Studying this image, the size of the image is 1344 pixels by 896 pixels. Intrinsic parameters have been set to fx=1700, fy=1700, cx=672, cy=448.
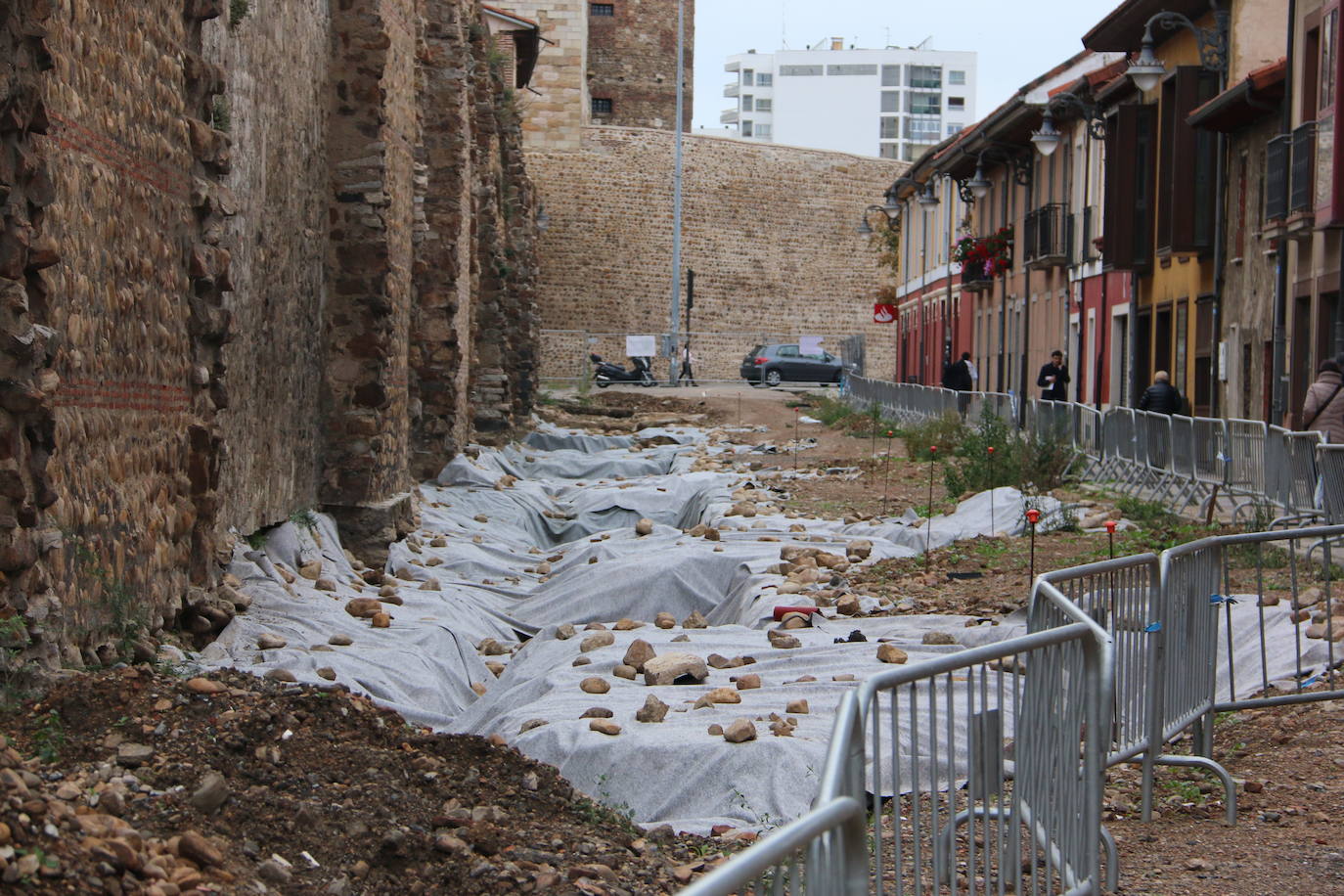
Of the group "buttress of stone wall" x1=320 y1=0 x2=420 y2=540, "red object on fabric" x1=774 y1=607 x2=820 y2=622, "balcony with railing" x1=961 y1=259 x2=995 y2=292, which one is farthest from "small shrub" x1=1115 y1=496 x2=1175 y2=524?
"balcony with railing" x1=961 y1=259 x2=995 y2=292

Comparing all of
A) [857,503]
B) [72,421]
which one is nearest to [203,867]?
[72,421]

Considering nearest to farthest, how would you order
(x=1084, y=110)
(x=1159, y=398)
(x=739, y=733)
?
(x=739, y=733) → (x=1159, y=398) → (x=1084, y=110)

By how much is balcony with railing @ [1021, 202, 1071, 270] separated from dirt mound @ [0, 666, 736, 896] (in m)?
25.2

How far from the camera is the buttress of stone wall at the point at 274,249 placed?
1020 cm

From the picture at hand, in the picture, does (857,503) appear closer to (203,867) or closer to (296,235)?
(296,235)

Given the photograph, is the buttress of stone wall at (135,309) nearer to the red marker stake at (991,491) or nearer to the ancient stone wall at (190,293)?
the ancient stone wall at (190,293)

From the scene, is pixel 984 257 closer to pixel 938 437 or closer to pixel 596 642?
pixel 938 437

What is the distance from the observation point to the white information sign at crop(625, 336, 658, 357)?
51.2 meters

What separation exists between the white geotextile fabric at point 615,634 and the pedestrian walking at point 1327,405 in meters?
2.40

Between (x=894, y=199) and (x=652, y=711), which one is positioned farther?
(x=894, y=199)

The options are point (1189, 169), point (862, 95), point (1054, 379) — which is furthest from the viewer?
point (862, 95)

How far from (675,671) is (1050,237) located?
79.1 feet

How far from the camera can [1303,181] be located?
1856 centimetres

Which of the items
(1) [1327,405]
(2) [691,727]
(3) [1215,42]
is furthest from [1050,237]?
(2) [691,727]
